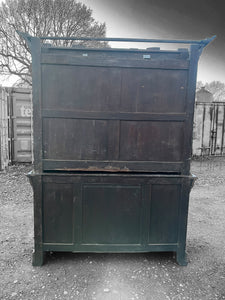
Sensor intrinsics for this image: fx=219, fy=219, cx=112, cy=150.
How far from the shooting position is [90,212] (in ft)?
9.25

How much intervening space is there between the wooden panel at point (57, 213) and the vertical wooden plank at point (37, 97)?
339mm

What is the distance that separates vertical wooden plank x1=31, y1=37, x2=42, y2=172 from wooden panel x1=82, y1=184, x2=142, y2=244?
0.71m

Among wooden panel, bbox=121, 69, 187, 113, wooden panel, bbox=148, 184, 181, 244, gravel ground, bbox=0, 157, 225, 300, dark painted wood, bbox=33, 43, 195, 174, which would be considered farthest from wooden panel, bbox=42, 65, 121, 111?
gravel ground, bbox=0, 157, 225, 300

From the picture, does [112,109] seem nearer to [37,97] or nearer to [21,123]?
[37,97]

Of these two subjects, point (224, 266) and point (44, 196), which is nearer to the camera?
point (44, 196)

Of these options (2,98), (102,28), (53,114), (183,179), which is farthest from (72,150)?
(102,28)

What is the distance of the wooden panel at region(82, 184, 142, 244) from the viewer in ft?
9.20

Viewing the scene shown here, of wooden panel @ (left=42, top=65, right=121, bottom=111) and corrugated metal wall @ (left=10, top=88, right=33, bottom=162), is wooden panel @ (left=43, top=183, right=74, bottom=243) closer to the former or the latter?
wooden panel @ (left=42, top=65, right=121, bottom=111)

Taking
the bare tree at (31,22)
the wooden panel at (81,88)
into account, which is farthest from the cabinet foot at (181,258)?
the bare tree at (31,22)

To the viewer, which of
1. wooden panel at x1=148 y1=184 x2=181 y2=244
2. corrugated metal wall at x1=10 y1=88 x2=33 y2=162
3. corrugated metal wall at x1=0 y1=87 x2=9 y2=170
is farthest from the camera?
corrugated metal wall at x1=10 y1=88 x2=33 y2=162

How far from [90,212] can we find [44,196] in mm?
622

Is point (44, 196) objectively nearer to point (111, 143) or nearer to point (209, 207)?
point (111, 143)

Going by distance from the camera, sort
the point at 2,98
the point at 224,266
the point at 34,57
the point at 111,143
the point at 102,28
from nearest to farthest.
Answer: the point at 34,57 → the point at 111,143 → the point at 224,266 → the point at 2,98 → the point at 102,28

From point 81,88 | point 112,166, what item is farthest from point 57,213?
point 81,88
